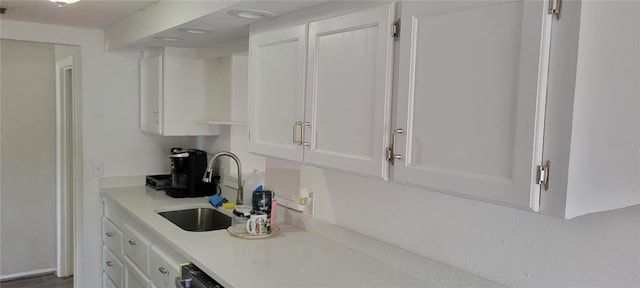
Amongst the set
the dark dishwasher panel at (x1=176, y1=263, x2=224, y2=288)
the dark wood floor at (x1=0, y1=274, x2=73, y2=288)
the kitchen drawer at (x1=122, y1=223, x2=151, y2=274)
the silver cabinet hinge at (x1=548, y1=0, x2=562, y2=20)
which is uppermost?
the silver cabinet hinge at (x1=548, y1=0, x2=562, y2=20)

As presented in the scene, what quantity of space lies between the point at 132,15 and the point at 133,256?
55.8 inches

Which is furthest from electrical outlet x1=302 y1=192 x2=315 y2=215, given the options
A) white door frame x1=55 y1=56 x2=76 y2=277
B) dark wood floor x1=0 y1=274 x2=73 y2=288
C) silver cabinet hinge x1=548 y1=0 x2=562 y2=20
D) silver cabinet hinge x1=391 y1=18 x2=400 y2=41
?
dark wood floor x1=0 y1=274 x2=73 y2=288

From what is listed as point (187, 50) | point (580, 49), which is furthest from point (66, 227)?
point (580, 49)

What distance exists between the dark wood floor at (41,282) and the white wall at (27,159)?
0.08 meters

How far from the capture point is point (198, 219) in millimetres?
3104

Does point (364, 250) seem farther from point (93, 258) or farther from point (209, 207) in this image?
point (93, 258)

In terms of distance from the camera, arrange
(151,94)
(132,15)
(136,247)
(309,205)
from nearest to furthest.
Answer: (309,205), (136,247), (132,15), (151,94)

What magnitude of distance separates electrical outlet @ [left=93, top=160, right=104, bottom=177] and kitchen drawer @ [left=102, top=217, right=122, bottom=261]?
0.32 meters

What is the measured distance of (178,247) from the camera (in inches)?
84.1

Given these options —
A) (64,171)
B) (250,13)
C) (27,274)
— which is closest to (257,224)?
(250,13)

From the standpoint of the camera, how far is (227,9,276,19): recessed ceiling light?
1.94 metres

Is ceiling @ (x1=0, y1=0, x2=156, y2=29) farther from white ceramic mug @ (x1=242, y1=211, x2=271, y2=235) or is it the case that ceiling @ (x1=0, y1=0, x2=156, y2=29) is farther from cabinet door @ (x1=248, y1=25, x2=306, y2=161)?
white ceramic mug @ (x1=242, y1=211, x2=271, y2=235)

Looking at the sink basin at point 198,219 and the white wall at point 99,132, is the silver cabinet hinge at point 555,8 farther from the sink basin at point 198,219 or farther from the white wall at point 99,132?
the white wall at point 99,132

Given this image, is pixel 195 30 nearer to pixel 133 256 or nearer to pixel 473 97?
pixel 133 256
